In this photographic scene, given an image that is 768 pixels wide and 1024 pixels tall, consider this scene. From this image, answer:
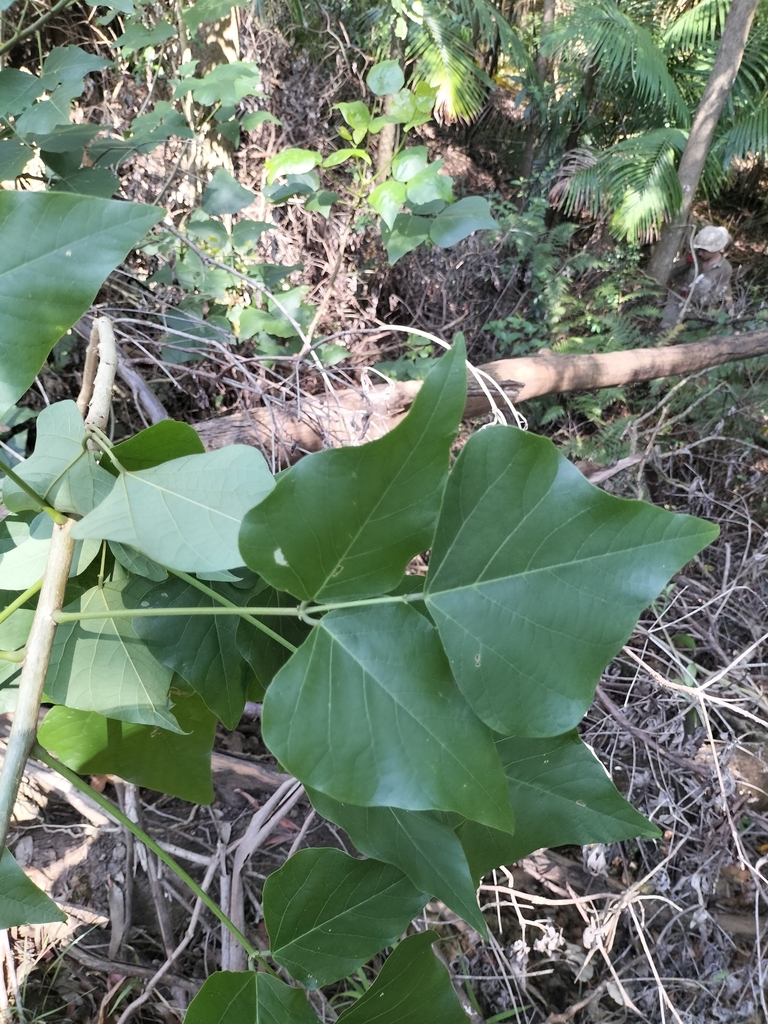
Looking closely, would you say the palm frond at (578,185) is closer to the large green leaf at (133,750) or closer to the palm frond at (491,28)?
the palm frond at (491,28)

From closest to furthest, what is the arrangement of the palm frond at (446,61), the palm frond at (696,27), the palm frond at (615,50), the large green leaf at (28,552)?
the large green leaf at (28,552) < the palm frond at (446,61) < the palm frond at (615,50) < the palm frond at (696,27)

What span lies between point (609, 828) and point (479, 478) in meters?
0.28

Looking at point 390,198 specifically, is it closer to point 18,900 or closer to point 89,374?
point 89,374

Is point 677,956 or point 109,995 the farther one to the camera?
point 677,956

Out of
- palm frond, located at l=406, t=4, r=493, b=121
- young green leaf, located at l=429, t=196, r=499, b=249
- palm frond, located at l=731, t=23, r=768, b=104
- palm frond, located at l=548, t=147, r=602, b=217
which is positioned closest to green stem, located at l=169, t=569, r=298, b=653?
young green leaf, located at l=429, t=196, r=499, b=249

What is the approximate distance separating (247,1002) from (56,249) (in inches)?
16.7

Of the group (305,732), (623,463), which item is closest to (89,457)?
(305,732)

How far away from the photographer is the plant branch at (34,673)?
27 cm

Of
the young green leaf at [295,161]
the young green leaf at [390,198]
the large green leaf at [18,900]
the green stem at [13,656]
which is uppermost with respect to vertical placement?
the young green leaf at [295,161]

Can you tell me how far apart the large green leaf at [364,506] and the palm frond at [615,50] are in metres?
4.42

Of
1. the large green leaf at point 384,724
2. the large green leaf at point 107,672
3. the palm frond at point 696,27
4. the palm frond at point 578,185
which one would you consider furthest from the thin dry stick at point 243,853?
the palm frond at point 696,27

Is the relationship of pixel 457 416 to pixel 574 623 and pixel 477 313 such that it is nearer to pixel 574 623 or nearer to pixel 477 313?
pixel 574 623

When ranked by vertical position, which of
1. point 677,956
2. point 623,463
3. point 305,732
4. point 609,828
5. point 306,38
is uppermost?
point 306,38

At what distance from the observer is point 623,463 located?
47.1 inches
